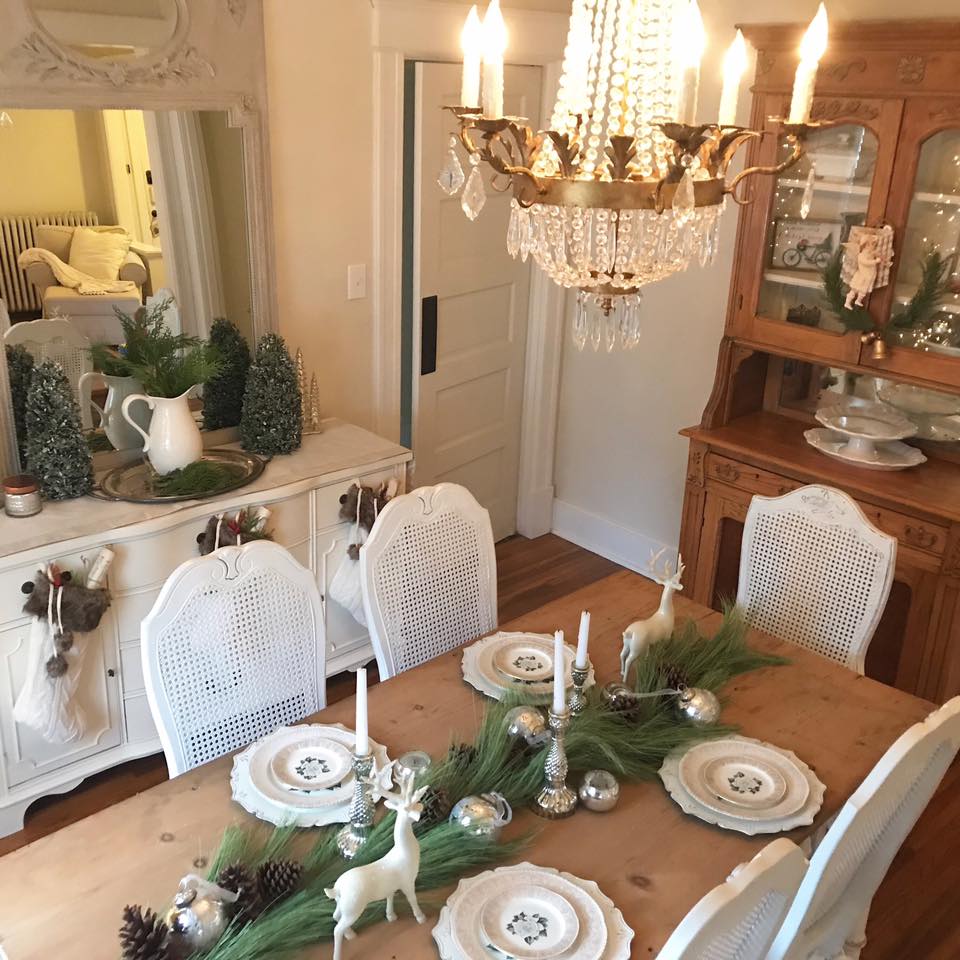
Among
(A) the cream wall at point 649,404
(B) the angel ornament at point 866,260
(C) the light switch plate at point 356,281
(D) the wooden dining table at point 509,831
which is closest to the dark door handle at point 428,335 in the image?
(C) the light switch plate at point 356,281

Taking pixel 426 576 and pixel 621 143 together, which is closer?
pixel 621 143

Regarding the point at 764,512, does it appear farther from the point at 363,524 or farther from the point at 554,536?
the point at 554,536

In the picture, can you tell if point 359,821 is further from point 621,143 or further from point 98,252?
point 98,252

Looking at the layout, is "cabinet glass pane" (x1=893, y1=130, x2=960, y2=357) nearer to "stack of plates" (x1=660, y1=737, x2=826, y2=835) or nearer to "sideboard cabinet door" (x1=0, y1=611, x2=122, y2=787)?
"stack of plates" (x1=660, y1=737, x2=826, y2=835)

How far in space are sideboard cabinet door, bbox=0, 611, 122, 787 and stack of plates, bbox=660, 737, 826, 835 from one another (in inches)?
60.3

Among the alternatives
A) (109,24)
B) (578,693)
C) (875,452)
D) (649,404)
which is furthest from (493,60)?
(649,404)

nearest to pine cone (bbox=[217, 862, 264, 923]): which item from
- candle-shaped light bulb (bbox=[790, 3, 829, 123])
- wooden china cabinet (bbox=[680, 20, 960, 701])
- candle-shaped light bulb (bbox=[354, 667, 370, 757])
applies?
candle-shaped light bulb (bbox=[354, 667, 370, 757])

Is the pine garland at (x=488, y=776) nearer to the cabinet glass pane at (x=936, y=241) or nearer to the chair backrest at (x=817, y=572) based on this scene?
Answer: the chair backrest at (x=817, y=572)

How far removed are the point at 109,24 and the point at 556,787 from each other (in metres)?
2.14

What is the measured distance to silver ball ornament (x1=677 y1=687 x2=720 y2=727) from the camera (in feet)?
6.42

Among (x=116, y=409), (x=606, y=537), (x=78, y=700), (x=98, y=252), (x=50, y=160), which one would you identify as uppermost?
(x=50, y=160)

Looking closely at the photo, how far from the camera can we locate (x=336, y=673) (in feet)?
10.6

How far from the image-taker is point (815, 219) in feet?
10.0

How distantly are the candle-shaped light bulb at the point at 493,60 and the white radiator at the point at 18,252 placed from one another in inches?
62.1
